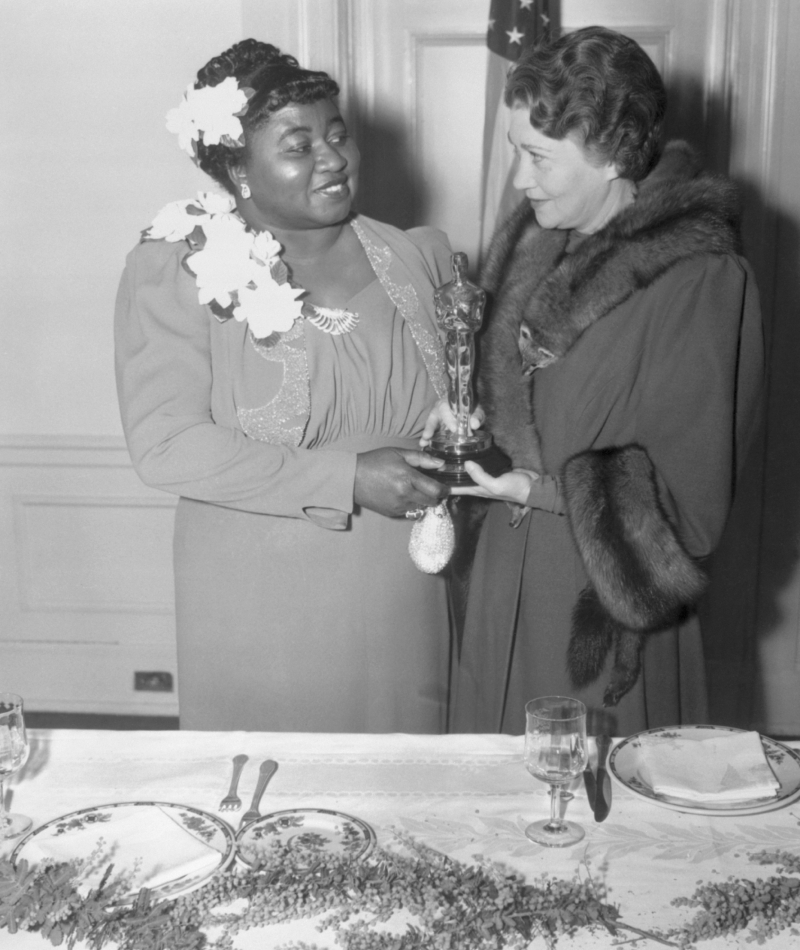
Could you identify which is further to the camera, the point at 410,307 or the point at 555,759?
the point at 410,307

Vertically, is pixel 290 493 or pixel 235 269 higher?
pixel 235 269

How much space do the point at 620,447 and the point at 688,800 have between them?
2.45ft

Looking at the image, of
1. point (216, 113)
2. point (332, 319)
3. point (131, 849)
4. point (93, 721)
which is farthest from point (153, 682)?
point (131, 849)

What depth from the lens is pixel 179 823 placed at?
1394 millimetres

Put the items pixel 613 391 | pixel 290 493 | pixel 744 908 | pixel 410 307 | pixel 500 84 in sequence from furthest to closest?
pixel 500 84
pixel 410 307
pixel 290 493
pixel 613 391
pixel 744 908

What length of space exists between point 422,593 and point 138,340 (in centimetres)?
81

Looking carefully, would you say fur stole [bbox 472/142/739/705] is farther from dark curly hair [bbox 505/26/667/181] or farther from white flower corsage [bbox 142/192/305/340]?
white flower corsage [bbox 142/192/305/340]

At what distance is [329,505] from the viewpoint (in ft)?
7.03

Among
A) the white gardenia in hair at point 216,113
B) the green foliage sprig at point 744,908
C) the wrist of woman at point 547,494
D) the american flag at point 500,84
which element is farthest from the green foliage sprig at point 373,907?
the american flag at point 500,84

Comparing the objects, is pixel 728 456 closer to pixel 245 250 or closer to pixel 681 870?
pixel 681 870

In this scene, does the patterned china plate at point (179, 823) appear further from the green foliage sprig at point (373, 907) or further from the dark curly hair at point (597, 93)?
the dark curly hair at point (597, 93)

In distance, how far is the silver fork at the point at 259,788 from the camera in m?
1.42

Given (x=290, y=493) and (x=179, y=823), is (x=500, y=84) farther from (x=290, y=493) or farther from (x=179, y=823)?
(x=179, y=823)

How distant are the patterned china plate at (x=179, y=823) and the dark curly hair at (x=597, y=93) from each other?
1327 millimetres
